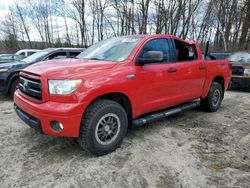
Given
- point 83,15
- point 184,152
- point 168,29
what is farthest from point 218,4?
point 184,152

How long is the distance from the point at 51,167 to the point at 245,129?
12.3 feet

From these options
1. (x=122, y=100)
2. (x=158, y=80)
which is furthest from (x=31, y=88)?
(x=158, y=80)

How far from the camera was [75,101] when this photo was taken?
2877 millimetres

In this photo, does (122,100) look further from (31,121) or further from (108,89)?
(31,121)

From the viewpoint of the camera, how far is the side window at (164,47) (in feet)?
13.2

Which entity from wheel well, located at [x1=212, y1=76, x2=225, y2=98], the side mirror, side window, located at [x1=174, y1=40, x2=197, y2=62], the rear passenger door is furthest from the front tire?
wheel well, located at [x1=212, y1=76, x2=225, y2=98]

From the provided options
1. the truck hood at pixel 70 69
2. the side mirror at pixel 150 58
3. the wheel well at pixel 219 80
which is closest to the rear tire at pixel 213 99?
the wheel well at pixel 219 80

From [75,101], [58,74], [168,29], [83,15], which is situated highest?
[83,15]

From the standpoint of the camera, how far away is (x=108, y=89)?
3.17 meters

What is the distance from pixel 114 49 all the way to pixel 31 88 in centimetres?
156

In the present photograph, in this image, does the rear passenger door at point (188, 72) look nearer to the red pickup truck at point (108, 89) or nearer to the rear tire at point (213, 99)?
the red pickup truck at point (108, 89)

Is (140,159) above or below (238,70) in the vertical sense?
below

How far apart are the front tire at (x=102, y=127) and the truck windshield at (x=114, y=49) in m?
0.86

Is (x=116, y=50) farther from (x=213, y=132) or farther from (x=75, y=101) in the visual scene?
(x=213, y=132)
